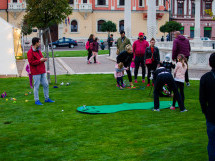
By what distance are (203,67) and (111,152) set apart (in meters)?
14.2

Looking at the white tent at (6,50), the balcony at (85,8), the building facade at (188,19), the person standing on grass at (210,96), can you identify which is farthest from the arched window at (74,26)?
the person standing on grass at (210,96)

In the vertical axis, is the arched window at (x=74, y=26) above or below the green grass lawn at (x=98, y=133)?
above

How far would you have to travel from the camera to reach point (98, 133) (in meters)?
7.40

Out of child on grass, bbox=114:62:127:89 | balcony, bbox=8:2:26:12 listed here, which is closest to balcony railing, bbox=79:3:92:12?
balcony, bbox=8:2:26:12

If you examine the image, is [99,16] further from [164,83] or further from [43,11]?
[164,83]

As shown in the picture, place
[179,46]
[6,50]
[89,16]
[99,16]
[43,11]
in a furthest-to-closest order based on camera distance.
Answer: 1. [99,16]
2. [89,16]
3. [43,11]
4. [6,50]
5. [179,46]

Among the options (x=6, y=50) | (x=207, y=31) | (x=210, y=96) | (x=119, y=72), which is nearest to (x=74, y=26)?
(x=207, y=31)

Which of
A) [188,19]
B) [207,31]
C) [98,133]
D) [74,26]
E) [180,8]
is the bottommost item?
[98,133]

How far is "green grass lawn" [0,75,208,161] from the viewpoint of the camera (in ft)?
20.3

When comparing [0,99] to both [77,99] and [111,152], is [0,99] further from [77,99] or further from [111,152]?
[111,152]

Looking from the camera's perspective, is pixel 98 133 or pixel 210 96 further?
pixel 98 133

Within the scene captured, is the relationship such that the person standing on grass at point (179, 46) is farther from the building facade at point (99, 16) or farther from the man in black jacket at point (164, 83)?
the building facade at point (99, 16)

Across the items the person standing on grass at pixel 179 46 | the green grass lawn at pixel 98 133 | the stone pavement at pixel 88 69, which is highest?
the person standing on grass at pixel 179 46

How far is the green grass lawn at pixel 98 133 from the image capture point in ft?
20.3
